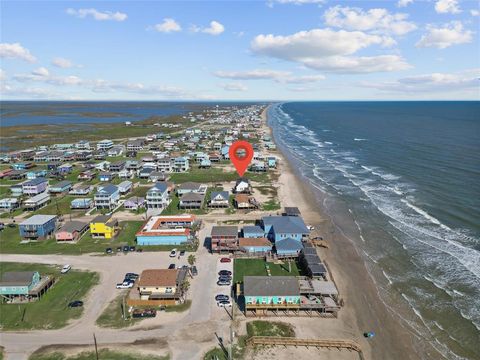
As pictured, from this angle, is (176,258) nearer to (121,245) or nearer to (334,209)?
(121,245)

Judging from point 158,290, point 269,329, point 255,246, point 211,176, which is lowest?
point 269,329

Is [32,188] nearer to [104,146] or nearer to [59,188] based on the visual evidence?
[59,188]

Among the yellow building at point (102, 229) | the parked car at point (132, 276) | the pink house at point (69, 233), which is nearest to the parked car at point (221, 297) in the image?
the parked car at point (132, 276)

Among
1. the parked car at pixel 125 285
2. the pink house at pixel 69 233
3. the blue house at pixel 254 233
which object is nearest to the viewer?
the parked car at pixel 125 285

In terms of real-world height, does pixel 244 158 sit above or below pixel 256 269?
above

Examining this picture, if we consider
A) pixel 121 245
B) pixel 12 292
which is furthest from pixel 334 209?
pixel 12 292

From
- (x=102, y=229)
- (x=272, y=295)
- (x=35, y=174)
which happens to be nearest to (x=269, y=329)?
(x=272, y=295)

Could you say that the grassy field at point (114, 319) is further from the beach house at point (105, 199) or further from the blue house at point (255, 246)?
the beach house at point (105, 199)
